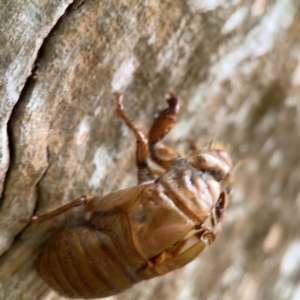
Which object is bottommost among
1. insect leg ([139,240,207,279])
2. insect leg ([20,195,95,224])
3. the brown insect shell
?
insect leg ([139,240,207,279])

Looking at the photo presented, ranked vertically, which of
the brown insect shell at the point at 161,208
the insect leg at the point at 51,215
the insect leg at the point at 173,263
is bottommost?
the insect leg at the point at 173,263

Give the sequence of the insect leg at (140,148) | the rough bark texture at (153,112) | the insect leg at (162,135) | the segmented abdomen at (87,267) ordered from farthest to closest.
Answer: the insect leg at (162,135)
the insect leg at (140,148)
the segmented abdomen at (87,267)
the rough bark texture at (153,112)

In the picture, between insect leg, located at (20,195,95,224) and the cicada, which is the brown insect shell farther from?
insect leg, located at (20,195,95,224)

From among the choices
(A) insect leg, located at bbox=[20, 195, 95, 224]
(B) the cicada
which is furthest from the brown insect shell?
(A) insect leg, located at bbox=[20, 195, 95, 224]

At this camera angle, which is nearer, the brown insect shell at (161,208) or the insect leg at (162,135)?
the brown insect shell at (161,208)

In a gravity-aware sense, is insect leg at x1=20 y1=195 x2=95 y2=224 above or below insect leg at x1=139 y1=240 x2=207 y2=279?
above

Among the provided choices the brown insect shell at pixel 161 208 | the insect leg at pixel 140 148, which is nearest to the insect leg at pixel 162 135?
the insect leg at pixel 140 148

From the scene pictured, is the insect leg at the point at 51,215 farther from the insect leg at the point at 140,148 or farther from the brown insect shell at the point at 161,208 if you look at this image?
the insect leg at the point at 140,148

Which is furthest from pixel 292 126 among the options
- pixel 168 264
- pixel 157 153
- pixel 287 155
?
pixel 168 264
